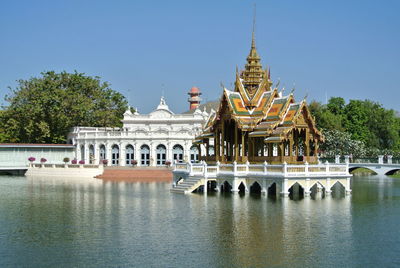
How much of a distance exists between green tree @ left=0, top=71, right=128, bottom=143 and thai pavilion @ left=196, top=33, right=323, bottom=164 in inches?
1398

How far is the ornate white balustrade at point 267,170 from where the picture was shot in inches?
1380

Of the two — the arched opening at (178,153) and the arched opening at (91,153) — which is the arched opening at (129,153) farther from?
the arched opening at (178,153)

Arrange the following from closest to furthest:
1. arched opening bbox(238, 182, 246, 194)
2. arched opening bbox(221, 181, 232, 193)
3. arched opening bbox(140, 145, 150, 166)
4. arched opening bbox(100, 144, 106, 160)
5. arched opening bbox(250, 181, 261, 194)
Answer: arched opening bbox(250, 181, 261, 194) < arched opening bbox(238, 182, 246, 194) < arched opening bbox(221, 181, 232, 193) < arched opening bbox(140, 145, 150, 166) < arched opening bbox(100, 144, 106, 160)

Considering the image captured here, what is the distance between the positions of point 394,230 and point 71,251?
1242 cm

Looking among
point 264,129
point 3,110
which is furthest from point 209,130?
point 3,110

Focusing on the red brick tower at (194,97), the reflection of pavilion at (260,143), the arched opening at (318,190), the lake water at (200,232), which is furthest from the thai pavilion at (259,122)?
the red brick tower at (194,97)

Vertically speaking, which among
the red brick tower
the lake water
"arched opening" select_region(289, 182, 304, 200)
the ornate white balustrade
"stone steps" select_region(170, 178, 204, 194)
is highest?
the red brick tower

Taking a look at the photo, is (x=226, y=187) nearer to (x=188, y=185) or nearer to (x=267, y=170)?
(x=188, y=185)

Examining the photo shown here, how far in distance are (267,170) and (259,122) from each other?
377cm

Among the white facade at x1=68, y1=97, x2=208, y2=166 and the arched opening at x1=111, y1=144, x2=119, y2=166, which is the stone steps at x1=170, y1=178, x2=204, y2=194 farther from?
the arched opening at x1=111, y1=144, x2=119, y2=166

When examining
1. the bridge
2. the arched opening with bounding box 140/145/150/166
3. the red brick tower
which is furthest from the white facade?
the red brick tower

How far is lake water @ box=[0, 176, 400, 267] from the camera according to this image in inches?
745

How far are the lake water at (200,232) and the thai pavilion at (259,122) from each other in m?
4.08

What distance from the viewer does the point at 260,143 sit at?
1583 inches
